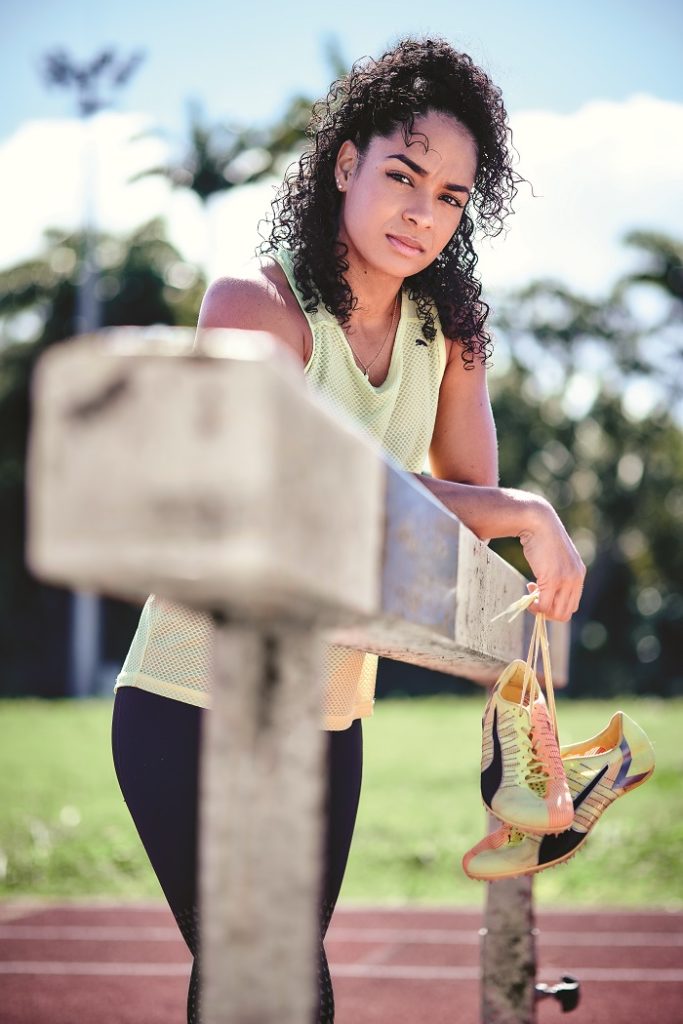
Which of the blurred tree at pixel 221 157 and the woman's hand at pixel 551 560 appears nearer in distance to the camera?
the woman's hand at pixel 551 560

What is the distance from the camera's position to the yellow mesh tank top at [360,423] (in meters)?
1.81

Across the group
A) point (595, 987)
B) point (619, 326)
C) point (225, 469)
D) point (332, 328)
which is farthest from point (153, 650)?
point (619, 326)

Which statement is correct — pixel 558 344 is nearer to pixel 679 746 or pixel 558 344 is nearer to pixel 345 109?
pixel 679 746

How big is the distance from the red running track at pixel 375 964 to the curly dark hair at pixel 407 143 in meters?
2.53

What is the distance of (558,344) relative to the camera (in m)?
29.0

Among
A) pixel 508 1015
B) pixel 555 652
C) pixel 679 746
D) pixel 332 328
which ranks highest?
pixel 332 328

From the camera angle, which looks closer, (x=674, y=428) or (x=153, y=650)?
(x=153, y=650)

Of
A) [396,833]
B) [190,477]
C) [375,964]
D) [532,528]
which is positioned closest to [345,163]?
[532,528]

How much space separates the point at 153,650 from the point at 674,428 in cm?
2802

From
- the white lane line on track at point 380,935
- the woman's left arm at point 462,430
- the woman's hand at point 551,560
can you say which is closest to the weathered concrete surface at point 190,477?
the woman's hand at point 551,560

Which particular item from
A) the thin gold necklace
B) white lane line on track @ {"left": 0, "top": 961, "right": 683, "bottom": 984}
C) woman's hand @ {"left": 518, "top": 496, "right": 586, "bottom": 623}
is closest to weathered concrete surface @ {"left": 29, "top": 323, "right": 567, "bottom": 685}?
woman's hand @ {"left": 518, "top": 496, "right": 586, "bottom": 623}

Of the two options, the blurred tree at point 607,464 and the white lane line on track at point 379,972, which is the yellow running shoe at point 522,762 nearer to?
the white lane line on track at point 379,972

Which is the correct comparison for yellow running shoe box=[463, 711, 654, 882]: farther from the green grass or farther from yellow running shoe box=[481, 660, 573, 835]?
the green grass

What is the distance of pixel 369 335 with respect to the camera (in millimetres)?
2059
